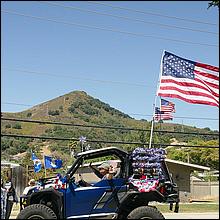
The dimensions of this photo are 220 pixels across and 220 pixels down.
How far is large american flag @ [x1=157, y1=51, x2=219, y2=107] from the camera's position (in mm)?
14789

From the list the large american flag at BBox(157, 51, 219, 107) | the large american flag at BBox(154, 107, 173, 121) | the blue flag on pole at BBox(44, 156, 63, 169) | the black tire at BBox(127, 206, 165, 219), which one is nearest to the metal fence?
the blue flag on pole at BBox(44, 156, 63, 169)

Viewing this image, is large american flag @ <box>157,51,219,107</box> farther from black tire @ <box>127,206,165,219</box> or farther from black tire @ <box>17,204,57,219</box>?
black tire @ <box>17,204,57,219</box>

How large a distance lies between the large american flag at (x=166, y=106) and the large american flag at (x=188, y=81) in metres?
8.51

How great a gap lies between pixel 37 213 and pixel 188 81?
22.6 feet

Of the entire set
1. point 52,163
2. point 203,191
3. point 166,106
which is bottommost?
point 203,191

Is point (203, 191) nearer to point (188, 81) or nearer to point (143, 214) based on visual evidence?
point (188, 81)

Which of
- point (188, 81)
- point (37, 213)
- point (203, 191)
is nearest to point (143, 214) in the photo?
point (37, 213)

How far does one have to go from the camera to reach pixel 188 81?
15555 millimetres

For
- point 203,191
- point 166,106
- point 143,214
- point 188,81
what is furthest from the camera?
point 203,191

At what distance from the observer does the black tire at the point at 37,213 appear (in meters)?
10.8

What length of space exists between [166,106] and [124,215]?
1435cm

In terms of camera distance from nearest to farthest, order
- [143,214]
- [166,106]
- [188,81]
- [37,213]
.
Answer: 1. [143,214]
2. [37,213]
3. [188,81]
4. [166,106]

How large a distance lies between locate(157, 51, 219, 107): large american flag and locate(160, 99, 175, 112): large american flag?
27.9 ft

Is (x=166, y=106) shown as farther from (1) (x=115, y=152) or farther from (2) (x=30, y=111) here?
(2) (x=30, y=111)
